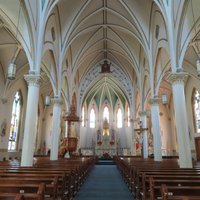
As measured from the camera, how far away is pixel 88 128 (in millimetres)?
36312

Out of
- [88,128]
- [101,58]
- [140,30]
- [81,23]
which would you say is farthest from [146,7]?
[88,128]

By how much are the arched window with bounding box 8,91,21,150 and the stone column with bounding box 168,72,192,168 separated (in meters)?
17.8

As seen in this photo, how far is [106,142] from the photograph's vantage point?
114 ft

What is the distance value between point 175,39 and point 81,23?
9.47 meters

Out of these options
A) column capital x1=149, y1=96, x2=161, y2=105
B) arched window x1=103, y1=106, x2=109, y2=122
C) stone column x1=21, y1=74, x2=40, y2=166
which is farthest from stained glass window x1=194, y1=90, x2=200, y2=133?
stone column x1=21, y1=74, x2=40, y2=166

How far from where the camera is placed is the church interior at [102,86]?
9.54 meters

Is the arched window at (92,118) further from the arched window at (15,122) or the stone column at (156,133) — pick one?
the stone column at (156,133)

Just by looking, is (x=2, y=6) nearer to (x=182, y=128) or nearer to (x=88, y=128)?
(x=182, y=128)

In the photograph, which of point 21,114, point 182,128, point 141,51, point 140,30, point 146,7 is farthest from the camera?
point 21,114

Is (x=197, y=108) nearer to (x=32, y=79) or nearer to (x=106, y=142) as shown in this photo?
(x=106, y=142)

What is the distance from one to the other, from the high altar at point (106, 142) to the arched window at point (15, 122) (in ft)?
50.6

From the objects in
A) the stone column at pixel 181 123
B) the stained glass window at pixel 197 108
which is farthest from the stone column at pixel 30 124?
the stained glass window at pixel 197 108

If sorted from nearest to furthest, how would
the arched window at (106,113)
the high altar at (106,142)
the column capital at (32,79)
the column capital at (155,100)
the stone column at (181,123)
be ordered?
the stone column at (181,123), the column capital at (32,79), the column capital at (155,100), the high altar at (106,142), the arched window at (106,113)

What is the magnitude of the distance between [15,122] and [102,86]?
704 inches
